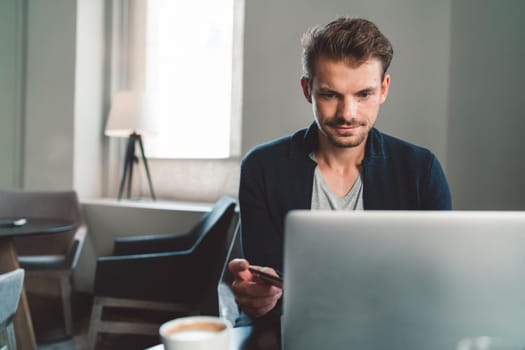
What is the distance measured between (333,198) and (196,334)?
0.77m

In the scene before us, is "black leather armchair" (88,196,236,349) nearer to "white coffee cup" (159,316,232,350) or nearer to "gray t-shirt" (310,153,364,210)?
"gray t-shirt" (310,153,364,210)

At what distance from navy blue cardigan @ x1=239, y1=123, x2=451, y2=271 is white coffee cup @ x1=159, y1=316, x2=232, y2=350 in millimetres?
637

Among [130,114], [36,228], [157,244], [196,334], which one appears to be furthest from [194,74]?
[196,334]

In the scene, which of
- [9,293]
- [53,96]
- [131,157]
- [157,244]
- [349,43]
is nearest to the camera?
[349,43]

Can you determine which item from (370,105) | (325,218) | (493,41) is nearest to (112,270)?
(370,105)

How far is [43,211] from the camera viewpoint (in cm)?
293

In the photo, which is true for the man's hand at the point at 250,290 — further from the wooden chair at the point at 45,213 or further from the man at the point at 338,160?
the wooden chair at the point at 45,213

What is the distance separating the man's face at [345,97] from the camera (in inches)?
45.6

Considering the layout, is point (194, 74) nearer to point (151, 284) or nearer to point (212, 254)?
point (212, 254)

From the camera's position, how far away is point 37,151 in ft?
11.2

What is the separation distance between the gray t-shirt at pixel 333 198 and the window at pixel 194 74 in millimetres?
1997

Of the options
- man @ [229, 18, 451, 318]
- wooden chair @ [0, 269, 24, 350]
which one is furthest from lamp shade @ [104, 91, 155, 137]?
man @ [229, 18, 451, 318]

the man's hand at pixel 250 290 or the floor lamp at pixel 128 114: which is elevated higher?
the floor lamp at pixel 128 114

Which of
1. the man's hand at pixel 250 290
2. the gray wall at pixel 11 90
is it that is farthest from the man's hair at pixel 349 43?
the gray wall at pixel 11 90
